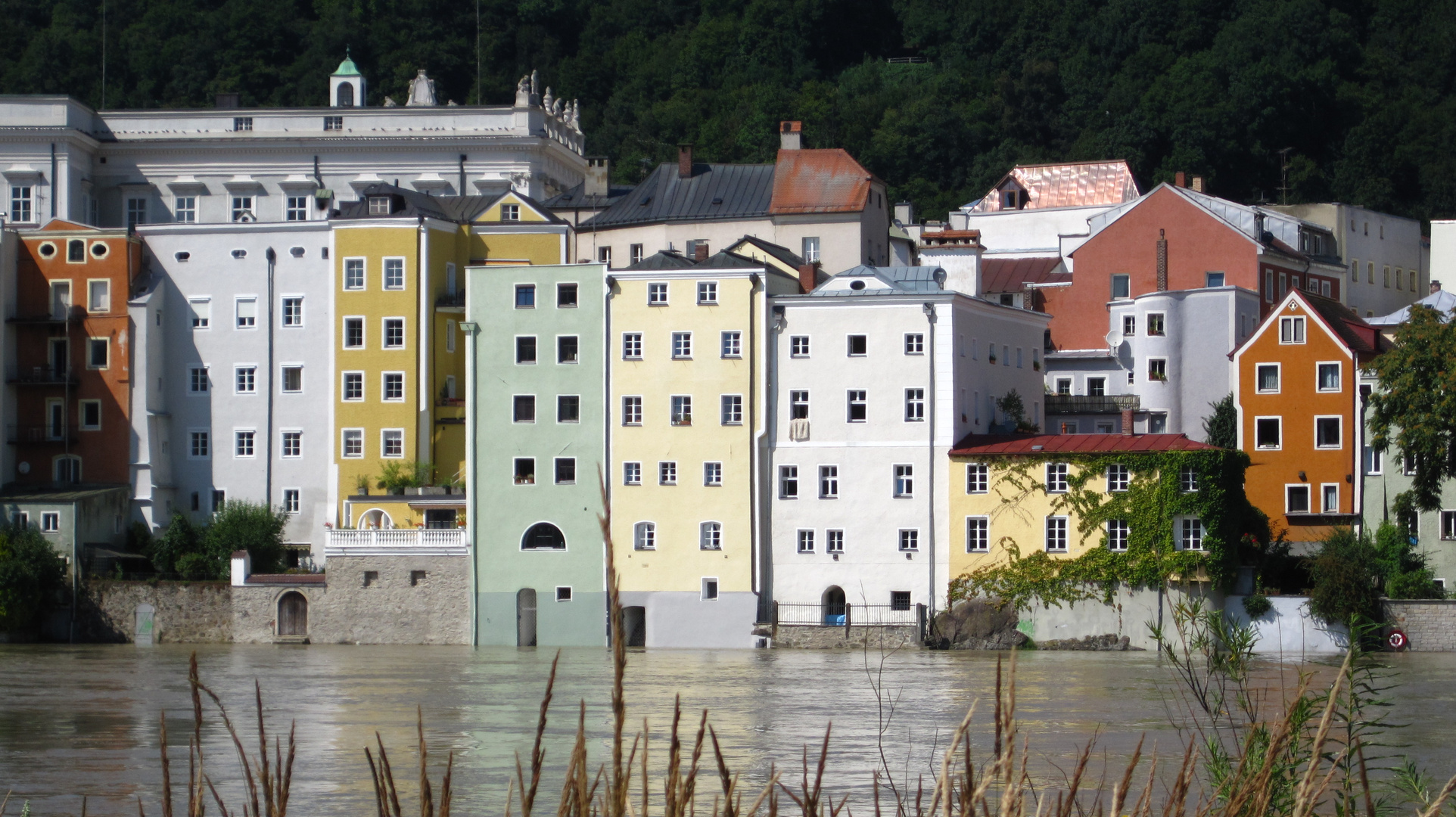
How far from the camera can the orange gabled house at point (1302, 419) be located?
196 ft

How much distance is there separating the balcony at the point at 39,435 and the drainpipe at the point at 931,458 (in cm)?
2830

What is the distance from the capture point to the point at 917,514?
56.6m

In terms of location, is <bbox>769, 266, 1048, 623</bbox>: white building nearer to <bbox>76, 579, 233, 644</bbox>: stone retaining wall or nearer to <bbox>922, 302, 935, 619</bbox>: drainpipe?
<bbox>922, 302, 935, 619</bbox>: drainpipe

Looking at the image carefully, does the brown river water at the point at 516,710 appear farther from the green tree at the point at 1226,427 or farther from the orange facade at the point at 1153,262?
the orange facade at the point at 1153,262

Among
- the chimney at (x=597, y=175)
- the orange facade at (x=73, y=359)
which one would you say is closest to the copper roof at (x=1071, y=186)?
the chimney at (x=597, y=175)

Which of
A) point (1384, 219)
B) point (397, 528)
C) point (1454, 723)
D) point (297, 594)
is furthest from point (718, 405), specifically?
point (1384, 219)

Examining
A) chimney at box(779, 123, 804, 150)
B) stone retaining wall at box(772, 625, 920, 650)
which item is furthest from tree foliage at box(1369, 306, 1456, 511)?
chimney at box(779, 123, 804, 150)

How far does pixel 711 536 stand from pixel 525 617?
238 inches

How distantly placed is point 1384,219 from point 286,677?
56879 mm

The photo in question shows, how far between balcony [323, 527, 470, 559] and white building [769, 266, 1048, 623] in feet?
31.0

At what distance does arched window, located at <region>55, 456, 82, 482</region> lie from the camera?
213 ft

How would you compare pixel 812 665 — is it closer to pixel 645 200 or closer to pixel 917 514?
pixel 917 514

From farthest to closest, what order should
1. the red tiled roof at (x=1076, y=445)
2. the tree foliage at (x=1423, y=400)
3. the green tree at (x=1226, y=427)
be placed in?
the green tree at (x=1226, y=427)
the red tiled roof at (x=1076, y=445)
the tree foliage at (x=1423, y=400)

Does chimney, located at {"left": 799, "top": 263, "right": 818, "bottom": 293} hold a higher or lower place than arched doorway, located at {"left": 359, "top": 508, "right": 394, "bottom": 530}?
higher
